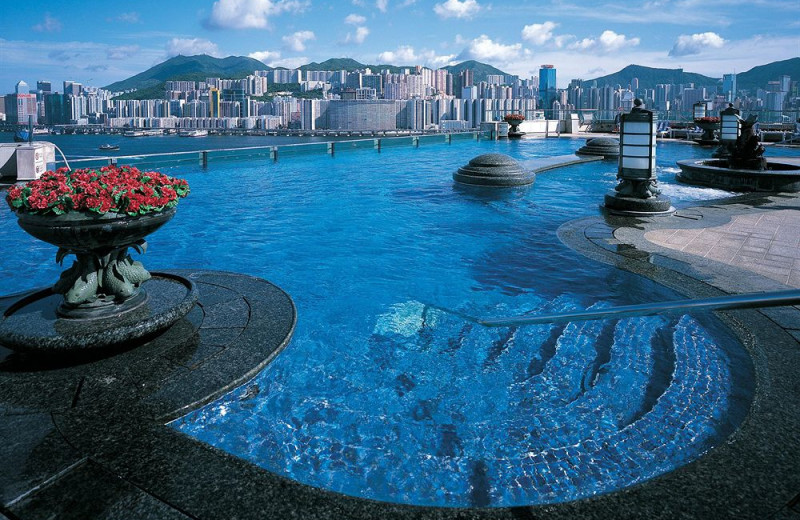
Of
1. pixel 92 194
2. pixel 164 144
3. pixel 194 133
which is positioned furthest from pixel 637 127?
pixel 194 133

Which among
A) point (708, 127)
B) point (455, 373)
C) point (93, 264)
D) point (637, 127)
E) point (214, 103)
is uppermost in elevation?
point (214, 103)

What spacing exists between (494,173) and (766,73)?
14618 cm

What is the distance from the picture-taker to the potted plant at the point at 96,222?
13.3 ft

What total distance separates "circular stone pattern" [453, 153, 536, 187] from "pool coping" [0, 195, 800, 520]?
1202 centimetres

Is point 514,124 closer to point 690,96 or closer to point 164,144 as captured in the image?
point 690,96

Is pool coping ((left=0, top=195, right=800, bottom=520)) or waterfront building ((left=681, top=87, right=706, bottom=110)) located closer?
pool coping ((left=0, top=195, right=800, bottom=520))

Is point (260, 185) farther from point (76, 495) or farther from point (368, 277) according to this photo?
point (76, 495)

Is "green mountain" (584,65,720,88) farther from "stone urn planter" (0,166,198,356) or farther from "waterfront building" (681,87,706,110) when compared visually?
"stone urn planter" (0,166,198,356)

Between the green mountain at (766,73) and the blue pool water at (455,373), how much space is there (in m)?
128

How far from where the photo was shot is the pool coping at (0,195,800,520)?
101 inches

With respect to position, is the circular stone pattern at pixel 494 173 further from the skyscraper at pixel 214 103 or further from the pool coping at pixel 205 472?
the skyscraper at pixel 214 103

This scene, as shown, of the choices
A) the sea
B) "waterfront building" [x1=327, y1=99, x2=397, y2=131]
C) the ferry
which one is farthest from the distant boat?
"waterfront building" [x1=327, y1=99, x2=397, y2=131]

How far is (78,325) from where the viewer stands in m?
4.20

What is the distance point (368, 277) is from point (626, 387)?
379 cm
